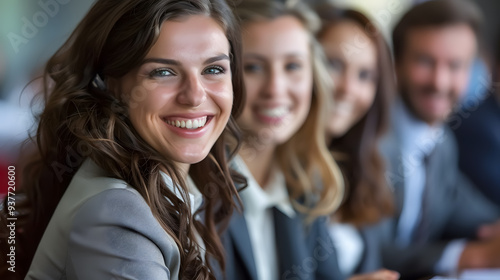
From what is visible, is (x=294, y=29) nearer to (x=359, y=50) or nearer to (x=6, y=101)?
(x=359, y=50)

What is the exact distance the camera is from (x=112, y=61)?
2.77 feet

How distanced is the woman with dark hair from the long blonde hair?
5 cm

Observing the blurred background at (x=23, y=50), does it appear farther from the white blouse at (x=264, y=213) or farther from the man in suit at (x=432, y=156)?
the man in suit at (x=432, y=156)

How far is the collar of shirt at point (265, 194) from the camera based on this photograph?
1.22 m

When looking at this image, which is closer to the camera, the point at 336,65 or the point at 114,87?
the point at 114,87

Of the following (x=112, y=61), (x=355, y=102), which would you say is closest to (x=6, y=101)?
(x=112, y=61)

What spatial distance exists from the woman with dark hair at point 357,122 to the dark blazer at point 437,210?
0.05 meters

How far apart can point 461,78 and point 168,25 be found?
39.0 inches

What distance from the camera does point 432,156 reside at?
5.28 ft

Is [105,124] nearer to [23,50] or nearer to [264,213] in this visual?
[23,50]

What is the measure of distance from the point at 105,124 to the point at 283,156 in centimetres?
55

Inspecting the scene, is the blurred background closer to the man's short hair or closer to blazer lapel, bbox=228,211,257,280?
blazer lapel, bbox=228,211,257,280

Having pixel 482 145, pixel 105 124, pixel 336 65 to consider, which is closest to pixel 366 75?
pixel 336 65

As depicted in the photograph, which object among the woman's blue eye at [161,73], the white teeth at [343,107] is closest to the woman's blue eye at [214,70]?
the woman's blue eye at [161,73]
